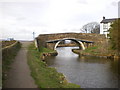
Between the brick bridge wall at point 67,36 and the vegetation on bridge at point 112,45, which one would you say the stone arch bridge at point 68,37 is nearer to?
the brick bridge wall at point 67,36

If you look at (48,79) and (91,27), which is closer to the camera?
(48,79)

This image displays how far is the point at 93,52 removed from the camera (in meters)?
→ 36.4

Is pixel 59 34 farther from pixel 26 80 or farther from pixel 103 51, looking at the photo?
pixel 26 80

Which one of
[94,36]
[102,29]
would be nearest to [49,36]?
[94,36]

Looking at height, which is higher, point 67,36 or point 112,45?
point 67,36

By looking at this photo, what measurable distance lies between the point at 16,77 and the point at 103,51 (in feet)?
86.0

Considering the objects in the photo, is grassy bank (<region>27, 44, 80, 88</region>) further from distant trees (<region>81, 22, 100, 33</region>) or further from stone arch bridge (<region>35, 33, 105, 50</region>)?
distant trees (<region>81, 22, 100, 33</region>)

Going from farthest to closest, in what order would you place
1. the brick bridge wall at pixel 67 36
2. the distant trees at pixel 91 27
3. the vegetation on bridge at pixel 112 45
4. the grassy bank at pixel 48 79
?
the distant trees at pixel 91 27
the brick bridge wall at pixel 67 36
the vegetation on bridge at pixel 112 45
the grassy bank at pixel 48 79

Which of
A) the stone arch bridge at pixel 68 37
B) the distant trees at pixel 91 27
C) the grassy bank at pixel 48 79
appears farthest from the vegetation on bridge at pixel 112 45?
the distant trees at pixel 91 27

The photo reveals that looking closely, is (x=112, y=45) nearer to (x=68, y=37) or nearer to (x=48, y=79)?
(x=68, y=37)

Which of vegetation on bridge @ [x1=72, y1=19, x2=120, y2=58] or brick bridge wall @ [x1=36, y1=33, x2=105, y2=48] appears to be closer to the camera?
vegetation on bridge @ [x1=72, y1=19, x2=120, y2=58]

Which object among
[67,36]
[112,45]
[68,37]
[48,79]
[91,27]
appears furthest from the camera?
[91,27]

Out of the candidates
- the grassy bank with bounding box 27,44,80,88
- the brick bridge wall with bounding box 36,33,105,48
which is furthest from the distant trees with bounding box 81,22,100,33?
the grassy bank with bounding box 27,44,80,88

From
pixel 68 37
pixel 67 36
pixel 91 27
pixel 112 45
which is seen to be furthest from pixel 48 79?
pixel 91 27
